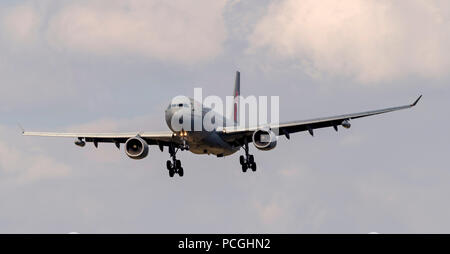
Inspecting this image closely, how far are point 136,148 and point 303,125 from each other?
44.7 ft

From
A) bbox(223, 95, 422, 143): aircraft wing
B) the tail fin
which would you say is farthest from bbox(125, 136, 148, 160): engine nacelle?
the tail fin

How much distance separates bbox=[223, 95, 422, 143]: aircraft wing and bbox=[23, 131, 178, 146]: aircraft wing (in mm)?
4733

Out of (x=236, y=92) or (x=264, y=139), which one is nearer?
(x=264, y=139)

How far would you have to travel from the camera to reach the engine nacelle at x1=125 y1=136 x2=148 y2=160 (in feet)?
297

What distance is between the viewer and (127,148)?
91.1 meters

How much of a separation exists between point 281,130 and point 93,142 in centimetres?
1664

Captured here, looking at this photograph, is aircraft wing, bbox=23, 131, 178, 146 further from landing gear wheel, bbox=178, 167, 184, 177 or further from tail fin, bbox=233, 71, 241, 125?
tail fin, bbox=233, 71, 241, 125

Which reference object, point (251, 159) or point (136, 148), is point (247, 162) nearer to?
point (251, 159)

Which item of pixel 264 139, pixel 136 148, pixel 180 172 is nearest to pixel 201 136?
pixel 264 139

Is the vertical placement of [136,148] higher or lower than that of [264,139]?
higher

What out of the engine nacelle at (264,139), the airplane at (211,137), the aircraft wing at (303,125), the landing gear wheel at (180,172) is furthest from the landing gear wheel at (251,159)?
the landing gear wheel at (180,172)

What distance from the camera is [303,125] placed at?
→ 3551 inches

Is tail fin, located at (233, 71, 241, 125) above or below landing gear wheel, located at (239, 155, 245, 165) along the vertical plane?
above
